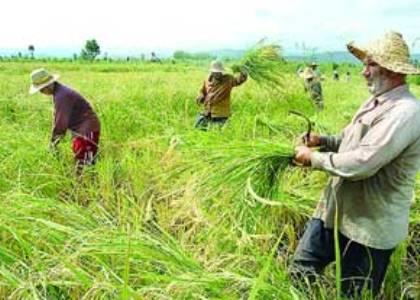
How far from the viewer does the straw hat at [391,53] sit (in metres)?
2.21

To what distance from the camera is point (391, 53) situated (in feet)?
7.33

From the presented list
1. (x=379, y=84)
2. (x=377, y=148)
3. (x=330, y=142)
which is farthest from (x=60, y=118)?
(x=377, y=148)

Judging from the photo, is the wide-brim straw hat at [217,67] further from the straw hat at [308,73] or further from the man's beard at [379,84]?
the man's beard at [379,84]

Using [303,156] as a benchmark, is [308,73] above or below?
below

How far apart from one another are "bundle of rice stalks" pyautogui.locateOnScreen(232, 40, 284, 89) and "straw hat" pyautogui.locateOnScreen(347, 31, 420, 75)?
3.17 meters

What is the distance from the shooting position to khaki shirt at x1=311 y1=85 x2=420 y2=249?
2133 mm

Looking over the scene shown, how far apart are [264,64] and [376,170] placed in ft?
11.6

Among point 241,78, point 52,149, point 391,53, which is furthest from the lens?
point 241,78

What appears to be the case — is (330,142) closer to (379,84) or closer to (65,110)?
(379,84)

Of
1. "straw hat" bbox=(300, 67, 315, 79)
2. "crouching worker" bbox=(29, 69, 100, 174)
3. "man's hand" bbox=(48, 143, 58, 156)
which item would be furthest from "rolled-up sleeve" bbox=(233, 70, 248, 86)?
"man's hand" bbox=(48, 143, 58, 156)

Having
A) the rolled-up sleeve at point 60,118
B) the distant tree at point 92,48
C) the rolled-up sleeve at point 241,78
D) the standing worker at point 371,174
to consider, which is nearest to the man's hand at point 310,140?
the standing worker at point 371,174

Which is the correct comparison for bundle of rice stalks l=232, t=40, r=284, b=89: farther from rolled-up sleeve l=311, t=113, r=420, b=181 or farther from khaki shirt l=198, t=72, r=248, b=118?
rolled-up sleeve l=311, t=113, r=420, b=181

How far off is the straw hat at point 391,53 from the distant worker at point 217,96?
3.66 m

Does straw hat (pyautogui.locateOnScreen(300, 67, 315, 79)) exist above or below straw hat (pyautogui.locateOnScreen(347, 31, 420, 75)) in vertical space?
below
